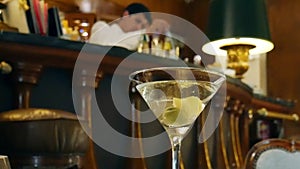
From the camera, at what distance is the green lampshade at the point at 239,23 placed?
2.60 meters

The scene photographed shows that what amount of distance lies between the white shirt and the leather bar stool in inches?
36.8

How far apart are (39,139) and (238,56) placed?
163 cm

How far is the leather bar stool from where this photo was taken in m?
1.34

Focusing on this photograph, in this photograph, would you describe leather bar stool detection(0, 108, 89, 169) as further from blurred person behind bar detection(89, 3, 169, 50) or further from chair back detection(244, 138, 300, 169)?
blurred person behind bar detection(89, 3, 169, 50)

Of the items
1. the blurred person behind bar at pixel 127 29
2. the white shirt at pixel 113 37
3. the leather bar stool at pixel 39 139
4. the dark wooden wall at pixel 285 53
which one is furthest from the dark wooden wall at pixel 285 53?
the leather bar stool at pixel 39 139

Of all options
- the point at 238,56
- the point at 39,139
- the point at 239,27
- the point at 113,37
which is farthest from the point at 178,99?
the point at 238,56


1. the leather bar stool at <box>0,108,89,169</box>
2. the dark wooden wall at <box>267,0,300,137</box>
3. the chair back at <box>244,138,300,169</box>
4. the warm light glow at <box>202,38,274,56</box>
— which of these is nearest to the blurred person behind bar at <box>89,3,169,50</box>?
the warm light glow at <box>202,38,274,56</box>

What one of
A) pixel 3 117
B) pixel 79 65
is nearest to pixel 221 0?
pixel 79 65

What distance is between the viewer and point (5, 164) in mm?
842

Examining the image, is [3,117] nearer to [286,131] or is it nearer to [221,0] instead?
[221,0]

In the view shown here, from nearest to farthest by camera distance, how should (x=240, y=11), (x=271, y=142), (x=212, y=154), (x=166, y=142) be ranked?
(x=271, y=142)
(x=166, y=142)
(x=212, y=154)
(x=240, y=11)

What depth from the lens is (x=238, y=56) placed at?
2.74 metres

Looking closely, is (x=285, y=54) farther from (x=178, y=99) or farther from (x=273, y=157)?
(x=178, y=99)

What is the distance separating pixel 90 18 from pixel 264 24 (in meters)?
1.14
